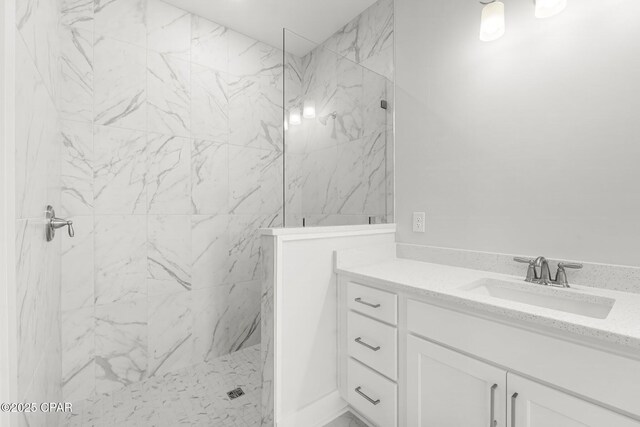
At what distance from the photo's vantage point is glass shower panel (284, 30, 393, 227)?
177cm

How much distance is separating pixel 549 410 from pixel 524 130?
47.9 inches

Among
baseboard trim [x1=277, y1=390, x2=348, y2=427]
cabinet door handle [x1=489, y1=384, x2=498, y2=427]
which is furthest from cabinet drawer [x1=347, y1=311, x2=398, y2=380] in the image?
cabinet door handle [x1=489, y1=384, x2=498, y2=427]

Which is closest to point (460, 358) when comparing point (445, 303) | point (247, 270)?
point (445, 303)

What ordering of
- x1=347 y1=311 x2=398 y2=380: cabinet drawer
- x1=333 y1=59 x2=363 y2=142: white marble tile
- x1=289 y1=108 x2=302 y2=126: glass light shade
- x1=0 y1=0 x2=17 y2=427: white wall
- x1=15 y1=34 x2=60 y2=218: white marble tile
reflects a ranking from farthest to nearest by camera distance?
1. x1=333 y1=59 x2=363 y2=142: white marble tile
2. x1=289 y1=108 x2=302 y2=126: glass light shade
3. x1=347 y1=311 x2=398 y2=380: cabinet drawer
4. x1=15 y1=34 x2=60 y2=218: white marble tile
5. x1=0 y1=0 x2=17 y2=427: white wall

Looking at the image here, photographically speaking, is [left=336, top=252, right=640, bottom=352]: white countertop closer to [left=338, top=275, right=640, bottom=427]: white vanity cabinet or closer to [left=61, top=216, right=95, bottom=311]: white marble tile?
[left=338, top=275, right=640, bottom=427]: white vanity cabinet

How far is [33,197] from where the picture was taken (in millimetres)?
935

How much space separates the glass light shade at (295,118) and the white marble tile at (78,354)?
69.1 inches

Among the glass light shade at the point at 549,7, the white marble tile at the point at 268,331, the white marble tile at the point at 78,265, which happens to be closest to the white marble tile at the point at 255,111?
the white marble tile at the point at 78,265

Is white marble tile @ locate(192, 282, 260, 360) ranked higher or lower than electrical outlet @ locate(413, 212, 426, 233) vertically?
lower

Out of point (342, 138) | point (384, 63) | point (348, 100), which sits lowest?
point (342, 138)

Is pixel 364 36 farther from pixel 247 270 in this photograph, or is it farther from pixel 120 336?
pixel 120 336

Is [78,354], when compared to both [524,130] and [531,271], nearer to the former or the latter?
[531,271]

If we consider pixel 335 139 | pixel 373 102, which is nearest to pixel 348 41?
pixel 373 102

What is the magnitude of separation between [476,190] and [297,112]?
1147mm
